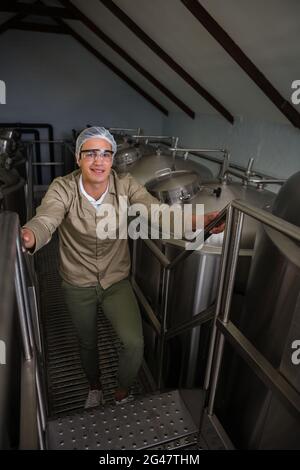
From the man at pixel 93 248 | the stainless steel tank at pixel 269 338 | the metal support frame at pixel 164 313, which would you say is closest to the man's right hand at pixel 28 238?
the man at pixel 93 248

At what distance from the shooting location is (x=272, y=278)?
44.7 inches

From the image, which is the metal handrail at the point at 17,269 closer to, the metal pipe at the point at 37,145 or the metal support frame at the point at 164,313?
the metal support frame at the point at 164,313

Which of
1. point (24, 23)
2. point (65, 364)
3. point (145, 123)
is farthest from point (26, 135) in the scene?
point (65, 364)

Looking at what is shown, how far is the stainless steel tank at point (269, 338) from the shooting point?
103 cm

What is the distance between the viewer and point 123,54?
5.10m

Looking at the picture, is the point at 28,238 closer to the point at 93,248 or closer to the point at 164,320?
the point at 93,248

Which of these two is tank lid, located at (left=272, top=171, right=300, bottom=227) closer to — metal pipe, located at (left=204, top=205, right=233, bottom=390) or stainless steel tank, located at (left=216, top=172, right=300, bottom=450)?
stainless steel tank, located at (left=216, top=172, right=300, bottom=450)

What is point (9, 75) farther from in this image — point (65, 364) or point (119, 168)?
point (65, 364)

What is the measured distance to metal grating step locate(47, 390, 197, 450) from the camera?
125 cm

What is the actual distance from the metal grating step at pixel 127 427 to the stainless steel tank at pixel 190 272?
0.55 m

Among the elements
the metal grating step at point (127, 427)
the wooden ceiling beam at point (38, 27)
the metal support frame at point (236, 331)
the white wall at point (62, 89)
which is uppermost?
the wooden ceiling beam at point (38, 27)

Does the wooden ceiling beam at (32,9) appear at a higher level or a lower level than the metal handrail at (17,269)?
higher

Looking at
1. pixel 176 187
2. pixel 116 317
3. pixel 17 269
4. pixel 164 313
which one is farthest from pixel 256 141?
pixel 17 269

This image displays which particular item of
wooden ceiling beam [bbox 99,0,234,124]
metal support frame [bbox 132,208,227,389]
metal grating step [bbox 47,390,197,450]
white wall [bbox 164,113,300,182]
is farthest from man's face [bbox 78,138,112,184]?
wooden ceiling beam [bbox 99,0,234,124]
